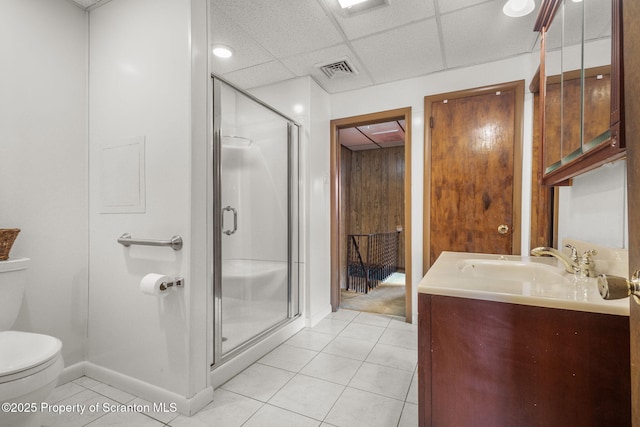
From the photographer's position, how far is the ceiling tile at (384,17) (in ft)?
6.14

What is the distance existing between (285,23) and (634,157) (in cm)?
212

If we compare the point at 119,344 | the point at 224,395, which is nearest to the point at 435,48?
the point at 224,395

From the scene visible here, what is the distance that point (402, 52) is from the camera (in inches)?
95.0

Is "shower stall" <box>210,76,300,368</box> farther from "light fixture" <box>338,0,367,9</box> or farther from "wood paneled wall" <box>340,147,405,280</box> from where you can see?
"wood paneled wall" <box>340,147,405,280</box>

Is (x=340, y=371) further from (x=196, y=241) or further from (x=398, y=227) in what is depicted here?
(x=398, y=227)

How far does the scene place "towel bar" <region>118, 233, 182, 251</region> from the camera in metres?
1.55

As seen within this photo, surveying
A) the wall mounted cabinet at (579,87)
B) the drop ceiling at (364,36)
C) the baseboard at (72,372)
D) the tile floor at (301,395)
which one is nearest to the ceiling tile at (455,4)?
the drop ceiling at (364,36)

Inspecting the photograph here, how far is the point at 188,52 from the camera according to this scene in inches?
60.4

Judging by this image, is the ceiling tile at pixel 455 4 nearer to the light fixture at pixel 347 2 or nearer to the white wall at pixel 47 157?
the light fixture at pixel 347 2

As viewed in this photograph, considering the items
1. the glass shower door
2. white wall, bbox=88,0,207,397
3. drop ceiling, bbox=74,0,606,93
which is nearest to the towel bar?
white wall, bbox=88,0,207,397

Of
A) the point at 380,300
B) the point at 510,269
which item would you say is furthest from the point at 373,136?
the point at 510,269

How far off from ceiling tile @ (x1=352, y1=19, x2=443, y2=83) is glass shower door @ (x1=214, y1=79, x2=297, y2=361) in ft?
3.06

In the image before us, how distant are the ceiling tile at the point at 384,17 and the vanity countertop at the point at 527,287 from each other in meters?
1.65

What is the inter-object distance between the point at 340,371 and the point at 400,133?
12.4 feet
